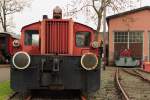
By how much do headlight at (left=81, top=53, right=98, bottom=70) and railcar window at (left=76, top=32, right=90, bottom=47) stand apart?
4.87 feet

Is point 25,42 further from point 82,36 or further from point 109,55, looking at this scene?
point 109,55

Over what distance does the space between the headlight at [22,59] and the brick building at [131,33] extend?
32.6 m

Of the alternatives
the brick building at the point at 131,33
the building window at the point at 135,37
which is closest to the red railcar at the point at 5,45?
the brick building at the point at 131,33

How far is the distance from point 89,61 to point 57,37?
1494mm

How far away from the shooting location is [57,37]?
50.4 ft

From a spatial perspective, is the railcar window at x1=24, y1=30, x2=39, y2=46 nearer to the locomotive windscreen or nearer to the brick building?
the locomotive windscreen

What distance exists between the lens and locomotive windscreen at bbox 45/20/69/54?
1536 cm

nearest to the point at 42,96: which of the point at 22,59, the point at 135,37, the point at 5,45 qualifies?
the point at 22,59

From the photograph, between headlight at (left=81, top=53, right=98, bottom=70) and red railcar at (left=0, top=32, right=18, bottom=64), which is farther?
red railcar at (left=0, top=32, right=18, bottom=64)

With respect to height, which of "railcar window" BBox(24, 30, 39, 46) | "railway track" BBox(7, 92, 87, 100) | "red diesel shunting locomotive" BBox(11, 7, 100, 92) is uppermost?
"railcar window" BBox(24, 30, 39, 46)

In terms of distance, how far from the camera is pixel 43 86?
14656 mm

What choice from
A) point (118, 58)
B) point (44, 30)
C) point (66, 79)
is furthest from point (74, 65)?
point (118, 58)

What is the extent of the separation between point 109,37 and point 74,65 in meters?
32.9

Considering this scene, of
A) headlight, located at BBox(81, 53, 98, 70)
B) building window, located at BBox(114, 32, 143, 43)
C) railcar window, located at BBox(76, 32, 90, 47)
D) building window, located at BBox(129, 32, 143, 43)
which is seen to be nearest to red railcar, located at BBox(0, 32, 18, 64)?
building window, located at BBox(114, 32, 143, 43)
